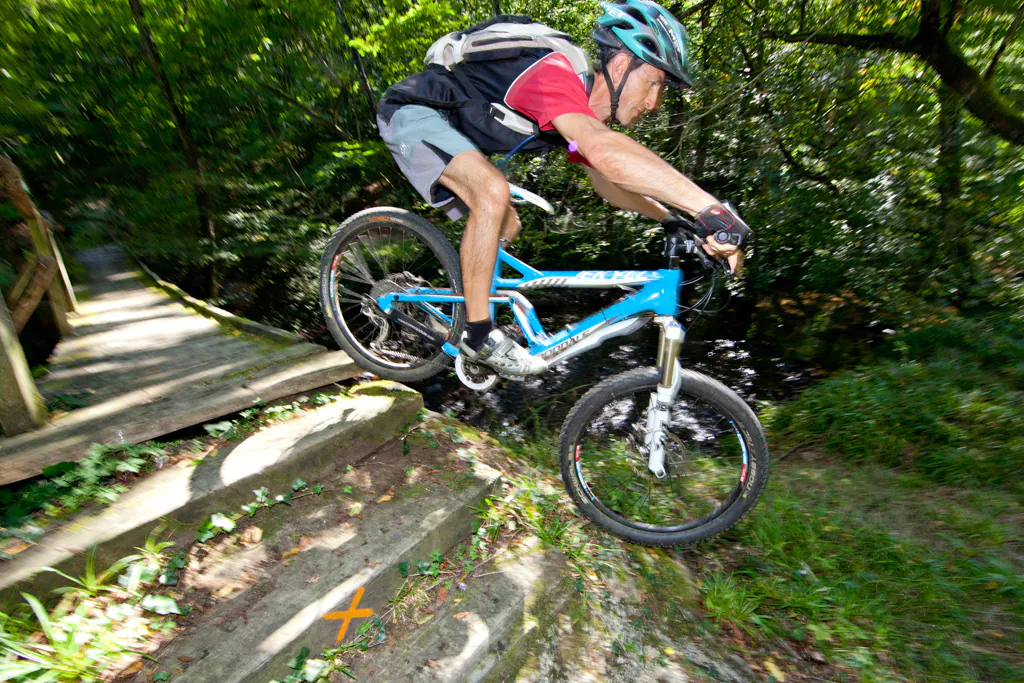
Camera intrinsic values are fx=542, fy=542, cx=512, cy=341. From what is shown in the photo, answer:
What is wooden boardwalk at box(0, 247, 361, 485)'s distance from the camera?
248cm

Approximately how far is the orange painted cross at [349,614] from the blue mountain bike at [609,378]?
1090mm

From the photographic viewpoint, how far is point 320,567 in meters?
2.21

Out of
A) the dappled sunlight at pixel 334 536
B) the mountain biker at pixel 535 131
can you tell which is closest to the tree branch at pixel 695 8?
the mountain biker at pixel 535 131

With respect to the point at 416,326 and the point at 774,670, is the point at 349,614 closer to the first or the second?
the point at 416,326

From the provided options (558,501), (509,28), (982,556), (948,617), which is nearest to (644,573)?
(558,501)

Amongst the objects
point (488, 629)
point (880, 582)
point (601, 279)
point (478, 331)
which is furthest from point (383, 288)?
point (880, 582)

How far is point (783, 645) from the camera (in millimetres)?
2369

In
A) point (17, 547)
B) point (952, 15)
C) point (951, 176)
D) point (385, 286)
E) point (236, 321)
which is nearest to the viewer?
point (17, 547)

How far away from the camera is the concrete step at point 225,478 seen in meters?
1.93

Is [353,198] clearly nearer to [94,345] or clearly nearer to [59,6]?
[59,6]

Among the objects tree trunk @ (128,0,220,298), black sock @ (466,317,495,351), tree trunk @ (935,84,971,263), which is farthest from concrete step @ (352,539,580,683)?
tree trunk @ (935,84,971,263)

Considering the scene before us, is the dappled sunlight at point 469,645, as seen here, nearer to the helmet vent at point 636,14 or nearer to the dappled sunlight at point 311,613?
the dappled sunlight at point 311,613

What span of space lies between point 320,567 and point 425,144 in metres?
1.95

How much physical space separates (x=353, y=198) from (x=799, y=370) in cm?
656
